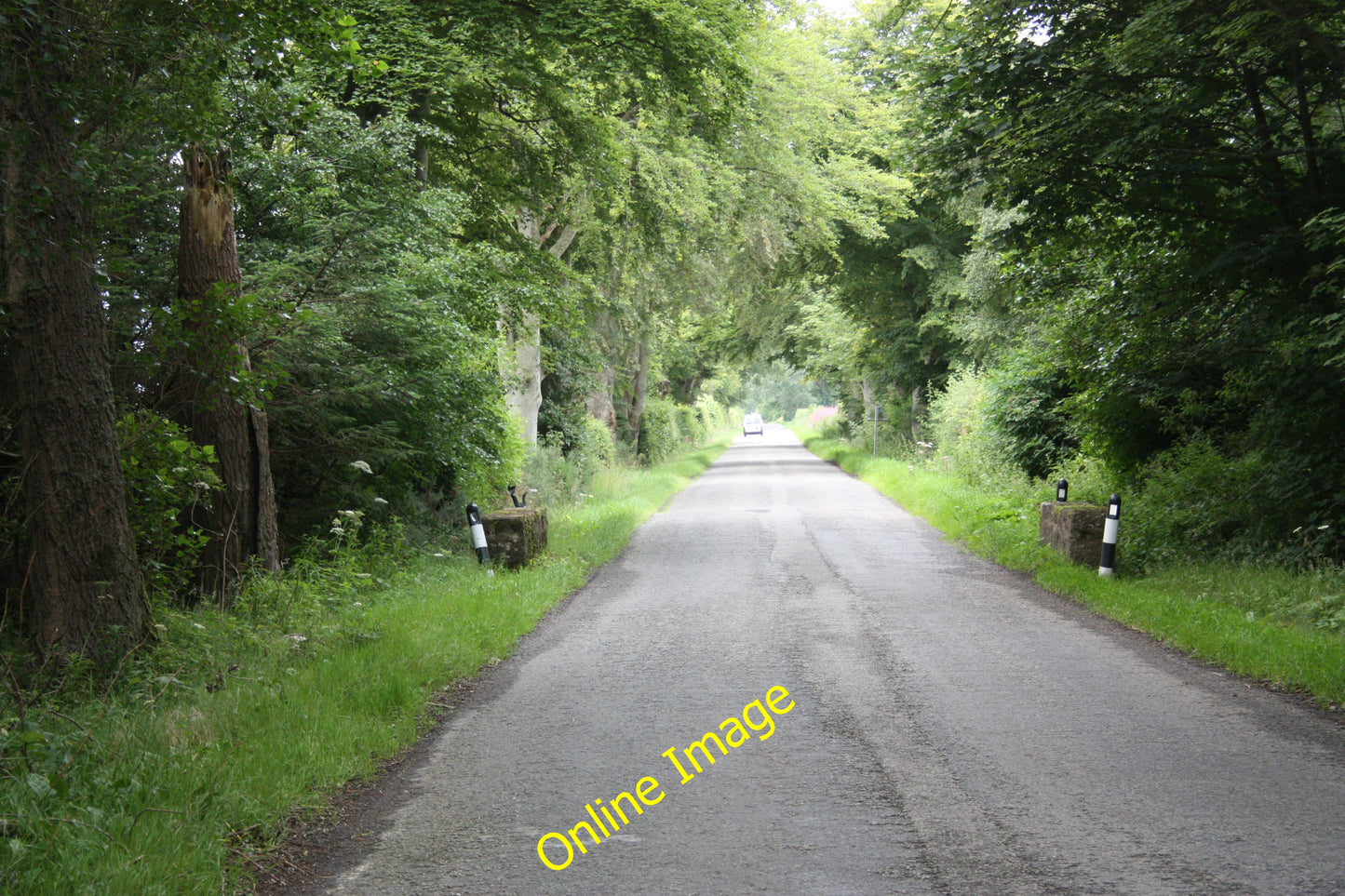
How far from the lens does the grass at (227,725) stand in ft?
13.6

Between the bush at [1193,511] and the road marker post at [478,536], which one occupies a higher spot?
the bush at [1193,511]

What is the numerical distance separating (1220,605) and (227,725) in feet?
26.5

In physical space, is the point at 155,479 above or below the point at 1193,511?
above

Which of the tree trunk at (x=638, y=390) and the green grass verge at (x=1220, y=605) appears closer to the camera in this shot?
the green grass verge at (x=1220, y=605)

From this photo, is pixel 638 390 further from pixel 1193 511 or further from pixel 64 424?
pixel 64 424

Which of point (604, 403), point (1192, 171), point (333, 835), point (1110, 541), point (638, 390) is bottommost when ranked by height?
point (333, 835)

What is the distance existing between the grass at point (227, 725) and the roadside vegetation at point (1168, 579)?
5.61 m

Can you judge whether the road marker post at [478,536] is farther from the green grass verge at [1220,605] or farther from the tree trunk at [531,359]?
the tree trunk at [531,359]

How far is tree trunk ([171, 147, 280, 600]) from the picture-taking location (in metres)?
9.27

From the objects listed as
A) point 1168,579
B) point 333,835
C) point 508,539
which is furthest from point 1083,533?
point 333,835

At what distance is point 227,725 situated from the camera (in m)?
5.85

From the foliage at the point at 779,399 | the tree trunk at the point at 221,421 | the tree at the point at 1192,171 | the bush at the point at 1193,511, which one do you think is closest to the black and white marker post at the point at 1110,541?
the bush at the point at 1193,511

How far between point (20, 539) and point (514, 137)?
11.4m

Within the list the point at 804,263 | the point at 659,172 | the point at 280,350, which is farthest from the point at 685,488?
the point at 280,350
